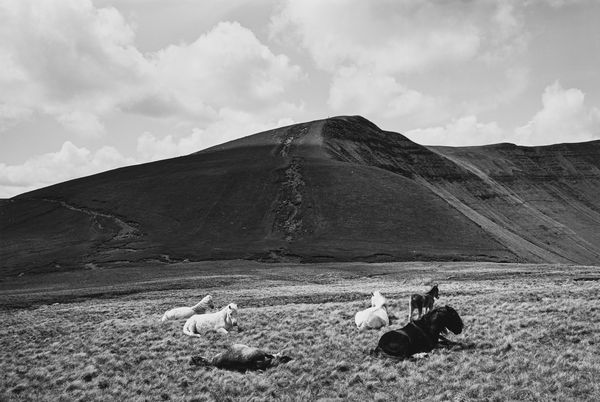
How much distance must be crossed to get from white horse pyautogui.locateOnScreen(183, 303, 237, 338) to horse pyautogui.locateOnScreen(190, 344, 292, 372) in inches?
175

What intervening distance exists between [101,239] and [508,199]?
5505 inches

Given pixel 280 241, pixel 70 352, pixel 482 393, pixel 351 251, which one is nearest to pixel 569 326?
pixel 482 393

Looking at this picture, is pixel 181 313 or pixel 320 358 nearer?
pixel 320 358

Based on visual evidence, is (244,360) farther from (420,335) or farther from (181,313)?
(181,313)

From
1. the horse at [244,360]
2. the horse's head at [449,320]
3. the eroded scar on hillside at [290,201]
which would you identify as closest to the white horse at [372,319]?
the horse's head at [449,320]

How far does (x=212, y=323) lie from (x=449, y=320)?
988 centimetres

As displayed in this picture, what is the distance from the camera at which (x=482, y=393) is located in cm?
1109

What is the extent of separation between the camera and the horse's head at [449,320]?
15414 millimetres

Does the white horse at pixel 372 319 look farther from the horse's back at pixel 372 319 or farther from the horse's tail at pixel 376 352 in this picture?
the horse's tail at pixel 376 352

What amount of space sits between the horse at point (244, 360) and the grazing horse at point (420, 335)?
326 cm

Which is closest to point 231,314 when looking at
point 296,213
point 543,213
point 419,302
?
point 419,302

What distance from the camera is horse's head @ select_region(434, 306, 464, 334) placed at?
1541cm

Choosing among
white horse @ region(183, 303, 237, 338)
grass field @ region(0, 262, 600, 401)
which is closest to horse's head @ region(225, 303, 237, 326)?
white horse @ region(183, 303, 237, 338)

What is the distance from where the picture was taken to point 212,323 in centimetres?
1953
